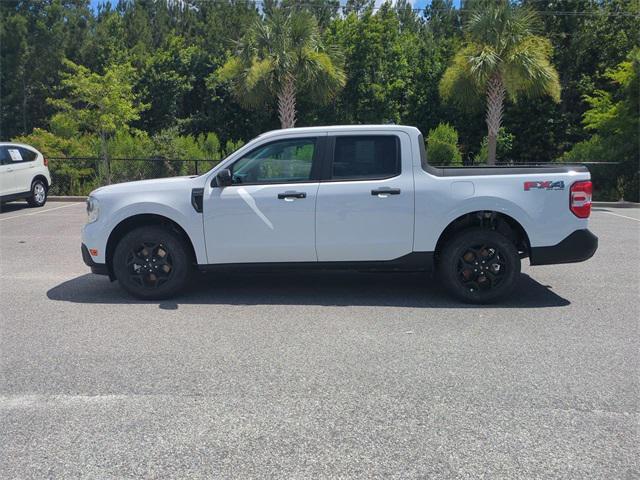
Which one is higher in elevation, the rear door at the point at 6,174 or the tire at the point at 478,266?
the rear door at the point at 6,174

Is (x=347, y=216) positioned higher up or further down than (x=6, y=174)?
further down

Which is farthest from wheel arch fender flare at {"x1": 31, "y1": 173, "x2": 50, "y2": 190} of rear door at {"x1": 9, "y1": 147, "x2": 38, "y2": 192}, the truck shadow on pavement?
the truck shadow on pavement

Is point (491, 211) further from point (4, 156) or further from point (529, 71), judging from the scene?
point (529, 71)

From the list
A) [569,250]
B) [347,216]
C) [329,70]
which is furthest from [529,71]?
[347,216]

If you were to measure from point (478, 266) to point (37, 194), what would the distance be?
1398cm

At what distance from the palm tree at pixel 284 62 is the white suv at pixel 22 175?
26.7 ft

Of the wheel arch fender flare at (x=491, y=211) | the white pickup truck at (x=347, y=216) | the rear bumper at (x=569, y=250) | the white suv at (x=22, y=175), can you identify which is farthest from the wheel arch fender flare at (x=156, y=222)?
the white suv at (x=22, y=175)

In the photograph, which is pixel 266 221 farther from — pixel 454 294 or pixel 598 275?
pixel 598 275

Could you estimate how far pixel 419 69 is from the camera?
32781mm

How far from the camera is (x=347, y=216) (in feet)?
21.1

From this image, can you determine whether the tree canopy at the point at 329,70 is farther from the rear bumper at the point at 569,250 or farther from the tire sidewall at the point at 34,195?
the rear bumper at the point at 569,250

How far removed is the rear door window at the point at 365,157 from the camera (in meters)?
6.55

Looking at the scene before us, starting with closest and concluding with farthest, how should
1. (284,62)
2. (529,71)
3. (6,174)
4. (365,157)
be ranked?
(365,157) → (6,174) → (529,71) → (284,62)

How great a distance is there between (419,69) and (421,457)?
103ft
